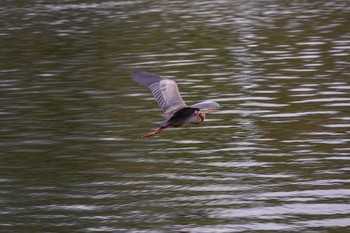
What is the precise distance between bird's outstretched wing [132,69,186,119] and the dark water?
1126 mm

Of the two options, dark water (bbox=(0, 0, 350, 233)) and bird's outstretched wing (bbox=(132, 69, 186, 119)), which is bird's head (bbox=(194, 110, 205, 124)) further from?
dark water (bbox=(0, 0, 350, 233))

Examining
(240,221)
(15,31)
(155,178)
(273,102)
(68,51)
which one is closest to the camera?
(240,221)

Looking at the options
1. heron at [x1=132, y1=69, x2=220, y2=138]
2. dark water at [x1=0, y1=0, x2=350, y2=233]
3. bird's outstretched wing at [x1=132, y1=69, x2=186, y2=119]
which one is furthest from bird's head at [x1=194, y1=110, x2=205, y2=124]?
dark water at [x1=0, y1=0, x2=350, y2=233]

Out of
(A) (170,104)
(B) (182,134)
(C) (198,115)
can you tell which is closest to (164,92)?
(A) (170,104)

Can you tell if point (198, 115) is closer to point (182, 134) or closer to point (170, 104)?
point (170, 104)

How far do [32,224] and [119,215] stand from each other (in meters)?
1.02

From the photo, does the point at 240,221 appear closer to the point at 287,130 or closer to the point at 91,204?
the point at 91,204

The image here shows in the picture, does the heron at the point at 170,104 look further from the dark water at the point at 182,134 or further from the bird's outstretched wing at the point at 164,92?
the dark water at the point at 182,134

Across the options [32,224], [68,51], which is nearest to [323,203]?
[32,224]

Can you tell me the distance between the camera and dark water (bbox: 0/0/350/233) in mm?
10953

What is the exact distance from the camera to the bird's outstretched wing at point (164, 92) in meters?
11.6

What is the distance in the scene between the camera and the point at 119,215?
10.9 metres

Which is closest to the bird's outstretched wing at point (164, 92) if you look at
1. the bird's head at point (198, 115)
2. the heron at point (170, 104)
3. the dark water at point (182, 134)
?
the heron at point (170, 104)

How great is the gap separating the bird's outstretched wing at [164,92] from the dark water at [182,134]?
1126 mm
